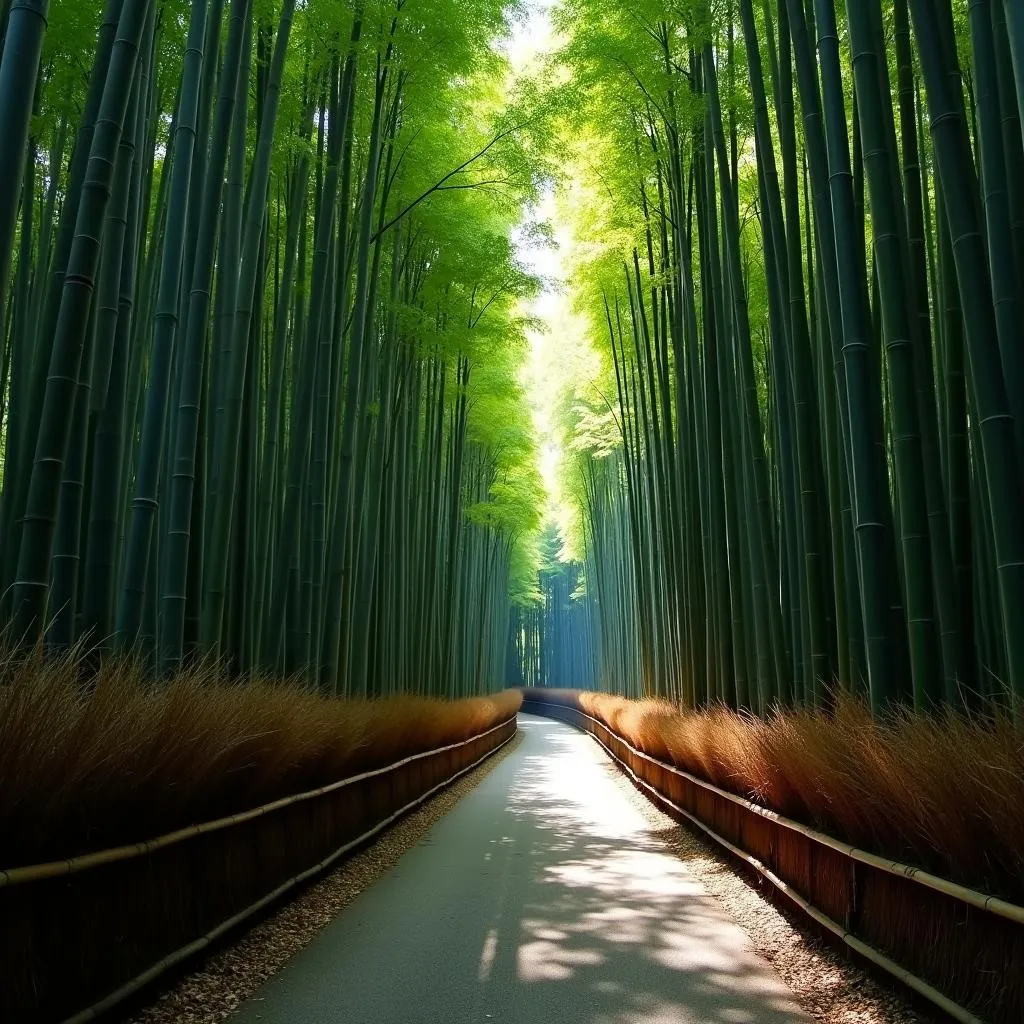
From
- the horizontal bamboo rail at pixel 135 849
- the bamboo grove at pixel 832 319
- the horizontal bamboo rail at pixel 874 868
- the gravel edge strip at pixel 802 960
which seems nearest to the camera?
the horizontal bamboo rail at pixel 135 849

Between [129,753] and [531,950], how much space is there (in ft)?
4.90

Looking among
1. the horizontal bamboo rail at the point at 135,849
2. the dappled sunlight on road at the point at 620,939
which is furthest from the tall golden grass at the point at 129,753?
the dappled sunlight on road at the point at 620,939

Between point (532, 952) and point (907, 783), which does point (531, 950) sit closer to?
point (532, 952)

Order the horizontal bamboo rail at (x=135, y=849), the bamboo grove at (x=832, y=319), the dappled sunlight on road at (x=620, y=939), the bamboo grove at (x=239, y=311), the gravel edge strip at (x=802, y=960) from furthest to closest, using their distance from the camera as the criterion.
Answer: the bamboo grove at (x=239, y=311), the bamboo grove at (x=832, y=319), the dappled sunlight on road at (x=620, y=939), the gravel edge strip at (x=802, y=960), the horizontal bamboo rail at (x=135, y=849)

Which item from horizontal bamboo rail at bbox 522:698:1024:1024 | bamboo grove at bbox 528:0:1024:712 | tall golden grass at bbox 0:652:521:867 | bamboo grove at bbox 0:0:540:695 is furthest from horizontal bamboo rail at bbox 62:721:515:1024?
bamboo grove at bbox 528:0:1024:712

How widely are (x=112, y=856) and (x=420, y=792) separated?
5130 millimetres

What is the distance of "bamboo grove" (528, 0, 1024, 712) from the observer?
283 centimetres

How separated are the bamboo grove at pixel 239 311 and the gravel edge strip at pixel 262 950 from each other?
3.41ft

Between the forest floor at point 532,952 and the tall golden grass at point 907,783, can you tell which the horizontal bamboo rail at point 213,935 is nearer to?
the forest floor at point 532,952

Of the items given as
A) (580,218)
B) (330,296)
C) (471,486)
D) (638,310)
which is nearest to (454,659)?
(471,486)

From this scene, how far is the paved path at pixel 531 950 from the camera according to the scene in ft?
7.65

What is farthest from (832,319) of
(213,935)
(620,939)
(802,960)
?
(213,935)

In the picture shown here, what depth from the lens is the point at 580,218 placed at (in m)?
8.66

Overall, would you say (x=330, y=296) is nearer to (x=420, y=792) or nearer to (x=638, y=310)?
(x=420, y=792)
